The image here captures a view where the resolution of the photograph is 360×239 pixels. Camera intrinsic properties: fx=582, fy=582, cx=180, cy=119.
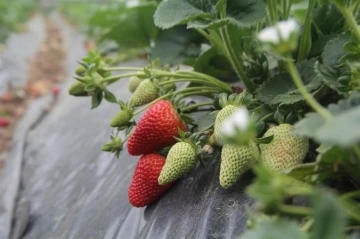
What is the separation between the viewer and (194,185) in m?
1.06

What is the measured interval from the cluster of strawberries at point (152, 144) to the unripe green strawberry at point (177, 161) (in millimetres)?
41

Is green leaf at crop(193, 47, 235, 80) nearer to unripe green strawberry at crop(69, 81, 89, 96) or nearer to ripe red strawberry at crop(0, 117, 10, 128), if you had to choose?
unripe green strawberry at crop(69, 81, 89, 96)

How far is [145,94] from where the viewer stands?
115 centimetres

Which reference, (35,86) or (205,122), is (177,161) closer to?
(205,122)

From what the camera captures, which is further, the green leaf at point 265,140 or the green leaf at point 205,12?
the green leaf at point 205,12

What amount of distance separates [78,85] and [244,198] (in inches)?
18.2

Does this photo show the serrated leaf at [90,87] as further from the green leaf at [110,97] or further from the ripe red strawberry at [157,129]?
the ripe red strawberry at [157,129]

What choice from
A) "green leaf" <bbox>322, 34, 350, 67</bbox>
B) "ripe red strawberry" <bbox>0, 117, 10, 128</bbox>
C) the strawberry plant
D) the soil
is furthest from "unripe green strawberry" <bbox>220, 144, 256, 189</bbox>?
"ripe red strawberry" <bbox>0, 117, 10, 128</bbox>

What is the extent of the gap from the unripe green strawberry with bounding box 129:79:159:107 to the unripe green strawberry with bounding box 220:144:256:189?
28cm

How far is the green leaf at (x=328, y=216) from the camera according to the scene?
48 cm

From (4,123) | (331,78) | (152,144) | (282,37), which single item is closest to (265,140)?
(331,78)

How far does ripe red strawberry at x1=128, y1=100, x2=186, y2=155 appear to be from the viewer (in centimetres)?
104

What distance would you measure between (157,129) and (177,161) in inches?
3.5

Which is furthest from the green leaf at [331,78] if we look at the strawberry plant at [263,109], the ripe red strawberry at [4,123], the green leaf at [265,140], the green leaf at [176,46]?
the ripe red strawberry at [4,123]
